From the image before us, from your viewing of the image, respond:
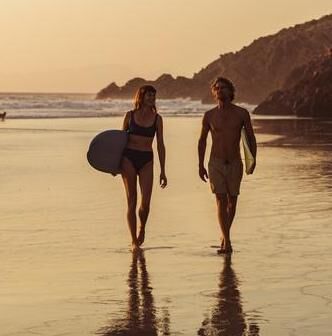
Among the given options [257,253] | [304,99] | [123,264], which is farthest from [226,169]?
[304,99]

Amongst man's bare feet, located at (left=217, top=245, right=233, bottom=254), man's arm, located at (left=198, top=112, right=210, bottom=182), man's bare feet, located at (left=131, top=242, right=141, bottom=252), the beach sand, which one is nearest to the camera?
the beach sand

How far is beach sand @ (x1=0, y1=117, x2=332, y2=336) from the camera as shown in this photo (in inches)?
263

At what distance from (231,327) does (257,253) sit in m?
3.08

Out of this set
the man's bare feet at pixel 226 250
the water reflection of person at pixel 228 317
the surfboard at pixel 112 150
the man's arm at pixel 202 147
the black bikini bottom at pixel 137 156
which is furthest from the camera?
the black bikini bottom at pixel 137 156

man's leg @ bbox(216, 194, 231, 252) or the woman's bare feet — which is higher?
man's leg @ bbox(216, 194, 231, 252)

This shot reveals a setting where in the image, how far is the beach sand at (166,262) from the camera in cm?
667

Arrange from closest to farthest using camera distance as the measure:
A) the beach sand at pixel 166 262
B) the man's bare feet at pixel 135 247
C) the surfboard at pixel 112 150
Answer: the beach sand at pixel 166 262
the man's bare feet at pixel 135 247
the surfboard at pixel 112 150

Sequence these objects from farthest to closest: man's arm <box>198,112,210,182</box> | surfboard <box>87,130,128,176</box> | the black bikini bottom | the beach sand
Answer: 1. the black bikini bottom
2. surfboard <box>87,130,128,176</box>
3. man's arm <box>198,112,210,182</box>
4. the beach sand

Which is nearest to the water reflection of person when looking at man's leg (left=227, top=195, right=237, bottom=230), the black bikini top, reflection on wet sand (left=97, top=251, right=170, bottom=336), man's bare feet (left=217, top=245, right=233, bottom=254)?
reflection on wet sand (left=97, top=251, right=170, bottom=336)

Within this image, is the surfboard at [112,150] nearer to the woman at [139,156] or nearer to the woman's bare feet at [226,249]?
the woman at [139,156]

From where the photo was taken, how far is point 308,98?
70938 mm

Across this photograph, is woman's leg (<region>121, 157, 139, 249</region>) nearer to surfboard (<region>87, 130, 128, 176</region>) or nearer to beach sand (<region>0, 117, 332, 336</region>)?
surfboard (<region>87, 130, 128, 176</region>)

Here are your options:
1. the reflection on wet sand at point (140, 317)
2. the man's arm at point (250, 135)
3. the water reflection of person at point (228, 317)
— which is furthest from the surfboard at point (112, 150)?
the water reflection of person at point (228, 317)

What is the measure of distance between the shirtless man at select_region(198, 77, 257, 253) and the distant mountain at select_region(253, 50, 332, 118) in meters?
56.1
